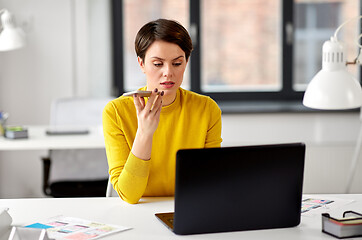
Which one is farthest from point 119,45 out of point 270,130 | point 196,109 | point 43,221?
point 43,221

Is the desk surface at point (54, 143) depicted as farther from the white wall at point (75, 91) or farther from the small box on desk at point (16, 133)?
the white wall at point (75, 91)

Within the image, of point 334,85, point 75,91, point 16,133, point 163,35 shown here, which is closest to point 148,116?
point 163,35

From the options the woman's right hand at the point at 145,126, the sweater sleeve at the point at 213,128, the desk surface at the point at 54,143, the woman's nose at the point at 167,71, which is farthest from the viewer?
the desk surface at the point at 54,143

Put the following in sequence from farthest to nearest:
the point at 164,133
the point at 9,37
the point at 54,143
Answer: the point at 9,37 < the point at 54,143 < the point at 164,133

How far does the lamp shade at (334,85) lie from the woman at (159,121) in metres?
0.49

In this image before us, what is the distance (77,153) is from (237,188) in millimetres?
2233

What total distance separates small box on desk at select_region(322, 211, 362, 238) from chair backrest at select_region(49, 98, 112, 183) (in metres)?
2.08

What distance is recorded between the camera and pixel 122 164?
6.41 feet

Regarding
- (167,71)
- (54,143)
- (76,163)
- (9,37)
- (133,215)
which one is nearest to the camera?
(133,215)

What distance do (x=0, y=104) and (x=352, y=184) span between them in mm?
2619

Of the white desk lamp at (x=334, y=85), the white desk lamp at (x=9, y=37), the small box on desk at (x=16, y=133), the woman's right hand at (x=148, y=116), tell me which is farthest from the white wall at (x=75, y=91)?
the white desk lamp at (x=334, y=85)

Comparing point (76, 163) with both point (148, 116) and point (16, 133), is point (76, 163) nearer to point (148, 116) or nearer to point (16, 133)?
point (16, 133)

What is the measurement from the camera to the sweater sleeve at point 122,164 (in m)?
1.84

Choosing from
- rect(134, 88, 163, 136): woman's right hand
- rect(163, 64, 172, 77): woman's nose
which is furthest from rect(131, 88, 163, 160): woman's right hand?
rect(163, 64, 172, 77): woman's nose
